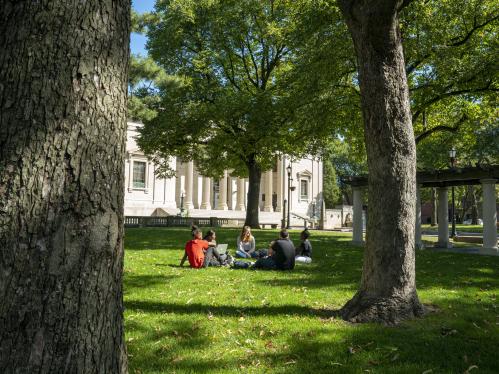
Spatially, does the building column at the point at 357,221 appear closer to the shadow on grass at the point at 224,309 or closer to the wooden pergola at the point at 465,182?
the wooden pergola at the point at 465,182

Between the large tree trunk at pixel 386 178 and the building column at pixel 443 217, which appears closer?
the large tree trunk at pixel 386 178

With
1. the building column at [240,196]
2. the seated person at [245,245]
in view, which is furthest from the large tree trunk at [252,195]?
the building column at [240,196]

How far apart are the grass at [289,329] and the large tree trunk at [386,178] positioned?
1.38 feet

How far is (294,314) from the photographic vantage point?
21.7ft

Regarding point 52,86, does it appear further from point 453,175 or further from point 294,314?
point 453,175

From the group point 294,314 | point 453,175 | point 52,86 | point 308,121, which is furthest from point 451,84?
point 52,86

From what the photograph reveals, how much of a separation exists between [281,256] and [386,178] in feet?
17.9

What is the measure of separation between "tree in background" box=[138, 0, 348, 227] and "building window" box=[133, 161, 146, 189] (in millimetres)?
16337

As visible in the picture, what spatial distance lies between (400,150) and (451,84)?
14.0 metres

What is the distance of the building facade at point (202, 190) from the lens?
4572 cm

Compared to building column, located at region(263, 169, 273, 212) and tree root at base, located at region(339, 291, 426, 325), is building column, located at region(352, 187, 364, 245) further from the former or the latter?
building column, located at region(263, 169, 273, 212)

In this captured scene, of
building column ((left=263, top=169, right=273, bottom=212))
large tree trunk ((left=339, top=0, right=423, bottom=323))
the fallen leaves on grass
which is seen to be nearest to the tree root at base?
large tree trunk ((left=339, top=0, right=423, bottom=323))

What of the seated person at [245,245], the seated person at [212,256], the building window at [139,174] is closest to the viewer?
the seated person at [212,256]

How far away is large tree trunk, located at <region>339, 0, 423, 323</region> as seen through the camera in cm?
629
